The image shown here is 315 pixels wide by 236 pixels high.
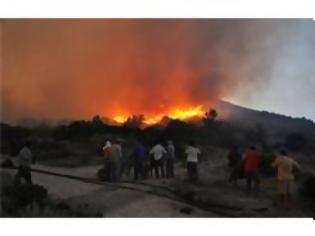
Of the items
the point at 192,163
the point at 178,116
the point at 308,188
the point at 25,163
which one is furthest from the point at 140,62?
the point at 308,188

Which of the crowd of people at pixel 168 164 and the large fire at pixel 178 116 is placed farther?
the large fire at pixel 178 116

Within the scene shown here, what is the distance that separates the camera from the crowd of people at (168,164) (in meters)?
10.1

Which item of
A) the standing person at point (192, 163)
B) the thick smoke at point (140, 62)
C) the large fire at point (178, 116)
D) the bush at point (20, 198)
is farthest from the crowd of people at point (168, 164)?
the thick smoke at point (140, 62)

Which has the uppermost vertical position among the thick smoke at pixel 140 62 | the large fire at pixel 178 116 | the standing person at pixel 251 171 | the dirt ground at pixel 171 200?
the thick smoke at pixel 140 62

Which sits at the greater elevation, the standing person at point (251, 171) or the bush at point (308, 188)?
the standing person at point (251, 171)

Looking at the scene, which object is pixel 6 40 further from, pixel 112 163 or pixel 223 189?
pixel 223 189

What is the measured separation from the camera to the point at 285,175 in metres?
10.1

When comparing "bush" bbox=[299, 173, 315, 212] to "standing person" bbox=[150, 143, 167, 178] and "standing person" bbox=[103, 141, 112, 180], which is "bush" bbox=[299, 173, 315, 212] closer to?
"standing person" bbox=[150, 143, 167, 178]

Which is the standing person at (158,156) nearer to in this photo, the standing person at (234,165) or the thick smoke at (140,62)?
the thick smoke at (140,62)

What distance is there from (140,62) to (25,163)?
182 centimetres

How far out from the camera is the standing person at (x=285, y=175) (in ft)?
33.1

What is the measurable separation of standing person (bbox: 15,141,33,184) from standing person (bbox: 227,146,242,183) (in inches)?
92.6

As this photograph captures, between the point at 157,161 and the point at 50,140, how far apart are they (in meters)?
1.30

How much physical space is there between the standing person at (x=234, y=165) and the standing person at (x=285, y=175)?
0.42 meters
